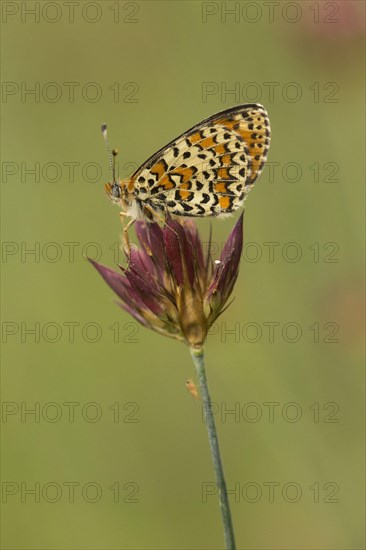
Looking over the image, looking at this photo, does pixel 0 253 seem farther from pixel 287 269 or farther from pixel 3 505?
pixel 287 269

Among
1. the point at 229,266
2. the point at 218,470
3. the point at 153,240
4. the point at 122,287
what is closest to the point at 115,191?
the point at 153,240

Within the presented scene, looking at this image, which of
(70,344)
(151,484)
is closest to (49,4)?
(70,344)

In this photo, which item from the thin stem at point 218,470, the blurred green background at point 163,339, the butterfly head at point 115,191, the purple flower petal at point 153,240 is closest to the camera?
the thin stem at point 218,470

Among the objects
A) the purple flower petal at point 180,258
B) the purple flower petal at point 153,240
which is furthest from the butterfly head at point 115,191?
the purple flower petal at point 180,258

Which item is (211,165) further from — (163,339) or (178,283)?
(163,339)

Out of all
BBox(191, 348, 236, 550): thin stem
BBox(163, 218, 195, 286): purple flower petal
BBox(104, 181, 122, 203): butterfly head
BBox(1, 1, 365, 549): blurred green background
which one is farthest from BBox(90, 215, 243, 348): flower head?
BBox(1, 1, 365, 549): blurred green background

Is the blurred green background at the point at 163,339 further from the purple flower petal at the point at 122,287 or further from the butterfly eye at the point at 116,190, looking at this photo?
the purple flower petal at the point at 122,287

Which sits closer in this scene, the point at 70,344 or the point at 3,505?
the point at 3,505
